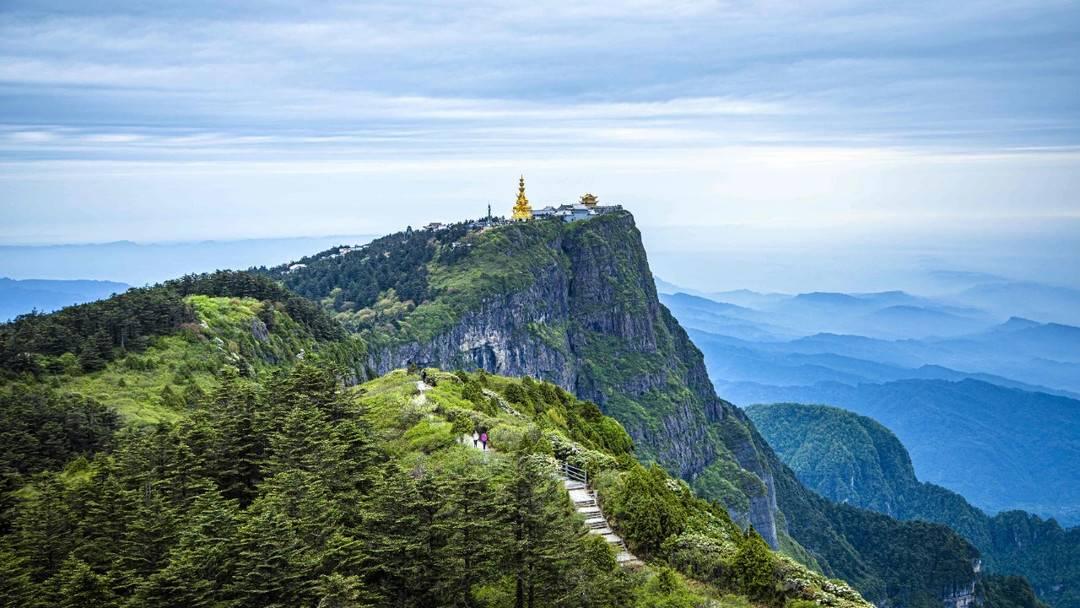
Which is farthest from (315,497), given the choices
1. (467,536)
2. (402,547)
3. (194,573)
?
(467,536)

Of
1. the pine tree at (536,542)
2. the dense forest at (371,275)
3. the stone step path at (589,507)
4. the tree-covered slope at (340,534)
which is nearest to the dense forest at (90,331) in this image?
the tree-covered slope at (340,534)

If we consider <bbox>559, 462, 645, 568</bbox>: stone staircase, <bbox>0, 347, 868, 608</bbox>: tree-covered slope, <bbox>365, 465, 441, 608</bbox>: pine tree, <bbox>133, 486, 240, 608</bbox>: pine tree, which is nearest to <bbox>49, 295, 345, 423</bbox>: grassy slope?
<bbox>0, 347, 868, 608</bbox>: tree-covered slope

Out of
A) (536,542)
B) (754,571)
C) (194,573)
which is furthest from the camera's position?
(754,571)

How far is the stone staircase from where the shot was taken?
111 feet

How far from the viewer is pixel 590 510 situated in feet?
123

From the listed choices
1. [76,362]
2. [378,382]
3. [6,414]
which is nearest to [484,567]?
[6,414]

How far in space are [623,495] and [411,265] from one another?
15125cm

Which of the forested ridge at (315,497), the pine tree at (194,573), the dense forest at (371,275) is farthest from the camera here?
the dense forest at (371,275)

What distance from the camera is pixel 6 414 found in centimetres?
4744

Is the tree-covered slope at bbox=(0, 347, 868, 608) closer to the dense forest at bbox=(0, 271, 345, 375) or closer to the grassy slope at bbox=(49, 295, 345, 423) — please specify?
the grassy slope at bbox=(49, 295, 345, 423)

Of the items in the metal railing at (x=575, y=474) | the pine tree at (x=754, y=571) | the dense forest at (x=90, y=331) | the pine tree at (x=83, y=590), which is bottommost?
the pine tree at (x=754, y=571)

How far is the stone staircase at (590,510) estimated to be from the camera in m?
34.0

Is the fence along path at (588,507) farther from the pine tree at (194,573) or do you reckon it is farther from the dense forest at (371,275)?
the dense forest at (371,275)

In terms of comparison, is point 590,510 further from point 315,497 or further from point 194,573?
point 194,573
